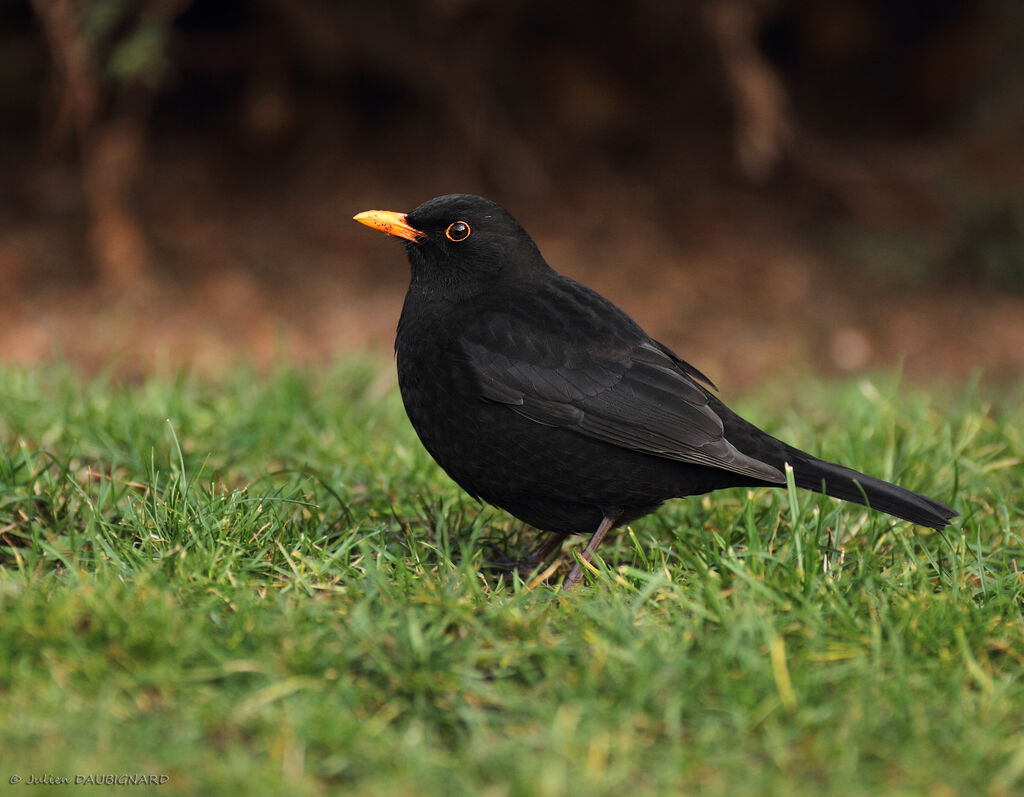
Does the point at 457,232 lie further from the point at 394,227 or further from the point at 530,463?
the point at 530,463

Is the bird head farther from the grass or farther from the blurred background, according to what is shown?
the blurred background

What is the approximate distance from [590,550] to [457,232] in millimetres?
1307

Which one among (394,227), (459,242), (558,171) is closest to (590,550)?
(459,242)

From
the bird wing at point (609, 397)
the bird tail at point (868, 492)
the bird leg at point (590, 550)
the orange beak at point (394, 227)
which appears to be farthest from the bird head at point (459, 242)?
the bird tail at point (868, 492)

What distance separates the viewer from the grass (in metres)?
2.54

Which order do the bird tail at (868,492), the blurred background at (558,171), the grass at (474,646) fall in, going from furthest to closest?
the blurred background at (558,171), the bird tail at (868,492), the grass at (474,646)

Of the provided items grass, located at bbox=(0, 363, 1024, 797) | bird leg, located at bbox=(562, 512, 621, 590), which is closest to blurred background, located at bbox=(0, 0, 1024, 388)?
grass, located at bbox=(0, 363, 1024, 797)

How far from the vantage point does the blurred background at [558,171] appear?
824cm

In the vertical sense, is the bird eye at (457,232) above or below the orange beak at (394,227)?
above

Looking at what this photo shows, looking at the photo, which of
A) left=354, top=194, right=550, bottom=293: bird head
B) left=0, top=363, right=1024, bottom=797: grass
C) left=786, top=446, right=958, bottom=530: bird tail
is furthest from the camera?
left=354, top=194, right=550, bottom=293: bird head

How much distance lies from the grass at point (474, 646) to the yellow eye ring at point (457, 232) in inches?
40.2

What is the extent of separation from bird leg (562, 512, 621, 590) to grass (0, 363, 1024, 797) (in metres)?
0.15

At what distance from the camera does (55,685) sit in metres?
2.69

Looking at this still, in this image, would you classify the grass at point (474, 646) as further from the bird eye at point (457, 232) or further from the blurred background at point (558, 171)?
the blurred background at point (558, 171)
